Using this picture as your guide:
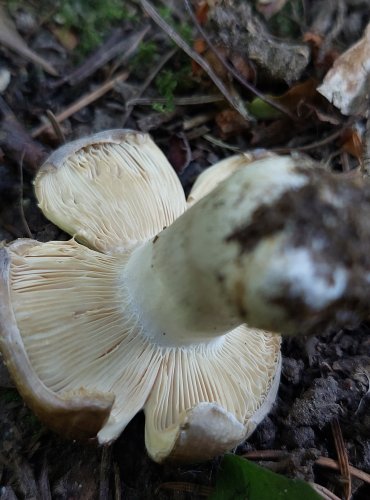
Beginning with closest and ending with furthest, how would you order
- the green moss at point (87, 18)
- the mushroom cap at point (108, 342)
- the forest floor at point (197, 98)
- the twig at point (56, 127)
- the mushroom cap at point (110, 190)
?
the mushroom cap at point (108, 342)
the mushroom cap at point (110, 190)
the forest floor at point (197, 98)
the twig at point (56, 127)
the green moss at point (87, 18)

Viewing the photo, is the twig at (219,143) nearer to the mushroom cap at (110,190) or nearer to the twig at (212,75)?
the twig at (212,75)

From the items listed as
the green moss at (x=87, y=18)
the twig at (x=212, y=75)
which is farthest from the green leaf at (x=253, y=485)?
the green moss at (x=87, y=18)

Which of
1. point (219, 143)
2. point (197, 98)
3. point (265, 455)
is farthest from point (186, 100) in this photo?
point (265, 455)

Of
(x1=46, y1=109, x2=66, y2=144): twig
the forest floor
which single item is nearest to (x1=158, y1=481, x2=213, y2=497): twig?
the forest floor

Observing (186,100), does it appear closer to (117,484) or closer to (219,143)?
(219,143)

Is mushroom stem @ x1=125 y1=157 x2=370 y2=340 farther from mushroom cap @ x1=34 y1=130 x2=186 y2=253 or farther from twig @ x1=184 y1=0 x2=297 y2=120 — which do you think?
twig @ x1=184 y1=0 x2=297 y2=120

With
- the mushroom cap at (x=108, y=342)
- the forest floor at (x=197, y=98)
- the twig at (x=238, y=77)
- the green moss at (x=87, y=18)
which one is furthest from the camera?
the green moss at (x=87, y=18)
